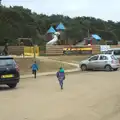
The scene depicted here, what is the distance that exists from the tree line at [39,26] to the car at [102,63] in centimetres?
2150

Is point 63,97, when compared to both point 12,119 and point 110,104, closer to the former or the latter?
point 110,104

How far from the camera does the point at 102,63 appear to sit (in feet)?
113

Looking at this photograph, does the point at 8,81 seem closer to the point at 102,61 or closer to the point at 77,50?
the point at 102,61

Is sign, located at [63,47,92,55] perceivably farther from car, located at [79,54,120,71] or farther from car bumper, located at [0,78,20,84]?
car bumper, located at [0,78,20,84]

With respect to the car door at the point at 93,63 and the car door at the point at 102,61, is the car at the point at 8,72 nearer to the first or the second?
the car door at the point at 102,61

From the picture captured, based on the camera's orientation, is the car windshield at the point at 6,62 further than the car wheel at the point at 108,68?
No

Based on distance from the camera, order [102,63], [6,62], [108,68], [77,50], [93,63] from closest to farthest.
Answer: [6,62]
[108,68]
[102,63]
[93,63]
[77,50]

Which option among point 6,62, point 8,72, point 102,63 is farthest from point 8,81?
point 102,63

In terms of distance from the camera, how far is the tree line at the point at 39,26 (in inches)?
3498

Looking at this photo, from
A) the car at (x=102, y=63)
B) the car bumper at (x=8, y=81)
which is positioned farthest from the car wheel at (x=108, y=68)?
the car bumper at (x=8, y=81)

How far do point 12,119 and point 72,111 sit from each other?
6.83 ft

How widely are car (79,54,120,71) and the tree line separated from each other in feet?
70.6

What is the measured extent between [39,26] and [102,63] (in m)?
87.3

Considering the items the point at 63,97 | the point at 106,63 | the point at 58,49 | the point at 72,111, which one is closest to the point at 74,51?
the point at 58,49
